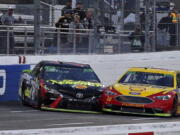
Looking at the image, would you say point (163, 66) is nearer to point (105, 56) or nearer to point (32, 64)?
point (105, 56)

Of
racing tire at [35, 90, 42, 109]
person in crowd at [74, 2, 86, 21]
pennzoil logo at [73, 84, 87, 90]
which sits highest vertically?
person in crowd at [74, 2, 86, 21]

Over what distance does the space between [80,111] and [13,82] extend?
3.70 meters

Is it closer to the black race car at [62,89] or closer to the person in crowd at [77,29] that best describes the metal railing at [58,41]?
the person in crowd at [77,29]

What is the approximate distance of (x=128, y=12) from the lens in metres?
22.0

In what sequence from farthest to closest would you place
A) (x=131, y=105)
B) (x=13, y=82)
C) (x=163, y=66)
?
(x=163, y=66) < (x=13, y=82) < (x=131, y=105)

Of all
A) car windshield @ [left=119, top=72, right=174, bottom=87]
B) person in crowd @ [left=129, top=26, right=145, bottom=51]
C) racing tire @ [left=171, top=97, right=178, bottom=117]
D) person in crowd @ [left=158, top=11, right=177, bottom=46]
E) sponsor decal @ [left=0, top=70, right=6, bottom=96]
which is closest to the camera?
racing tire @ [left=171, top=97, right=178, bottom=117]

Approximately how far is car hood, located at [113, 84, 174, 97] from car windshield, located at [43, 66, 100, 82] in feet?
3.73

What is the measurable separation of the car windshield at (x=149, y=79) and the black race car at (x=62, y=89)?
0.87 m

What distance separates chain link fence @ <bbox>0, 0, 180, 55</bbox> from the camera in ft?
66.2

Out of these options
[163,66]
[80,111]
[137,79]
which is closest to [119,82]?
[137,79]

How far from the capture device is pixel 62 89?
1652 cm

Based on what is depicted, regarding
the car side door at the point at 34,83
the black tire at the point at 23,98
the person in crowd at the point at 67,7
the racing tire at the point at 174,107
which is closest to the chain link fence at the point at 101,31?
the person in crowd at the point at 67,7

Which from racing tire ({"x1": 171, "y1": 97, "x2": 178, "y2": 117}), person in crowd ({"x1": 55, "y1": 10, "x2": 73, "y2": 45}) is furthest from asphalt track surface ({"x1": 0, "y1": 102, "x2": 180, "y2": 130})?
person in crowd ({"x1": 55, "y1": 10, "x2": 73, "y2": 45})

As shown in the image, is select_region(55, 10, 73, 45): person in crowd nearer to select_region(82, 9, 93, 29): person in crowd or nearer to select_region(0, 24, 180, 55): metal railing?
select_region(0, 24, 180, 55): metal railing
